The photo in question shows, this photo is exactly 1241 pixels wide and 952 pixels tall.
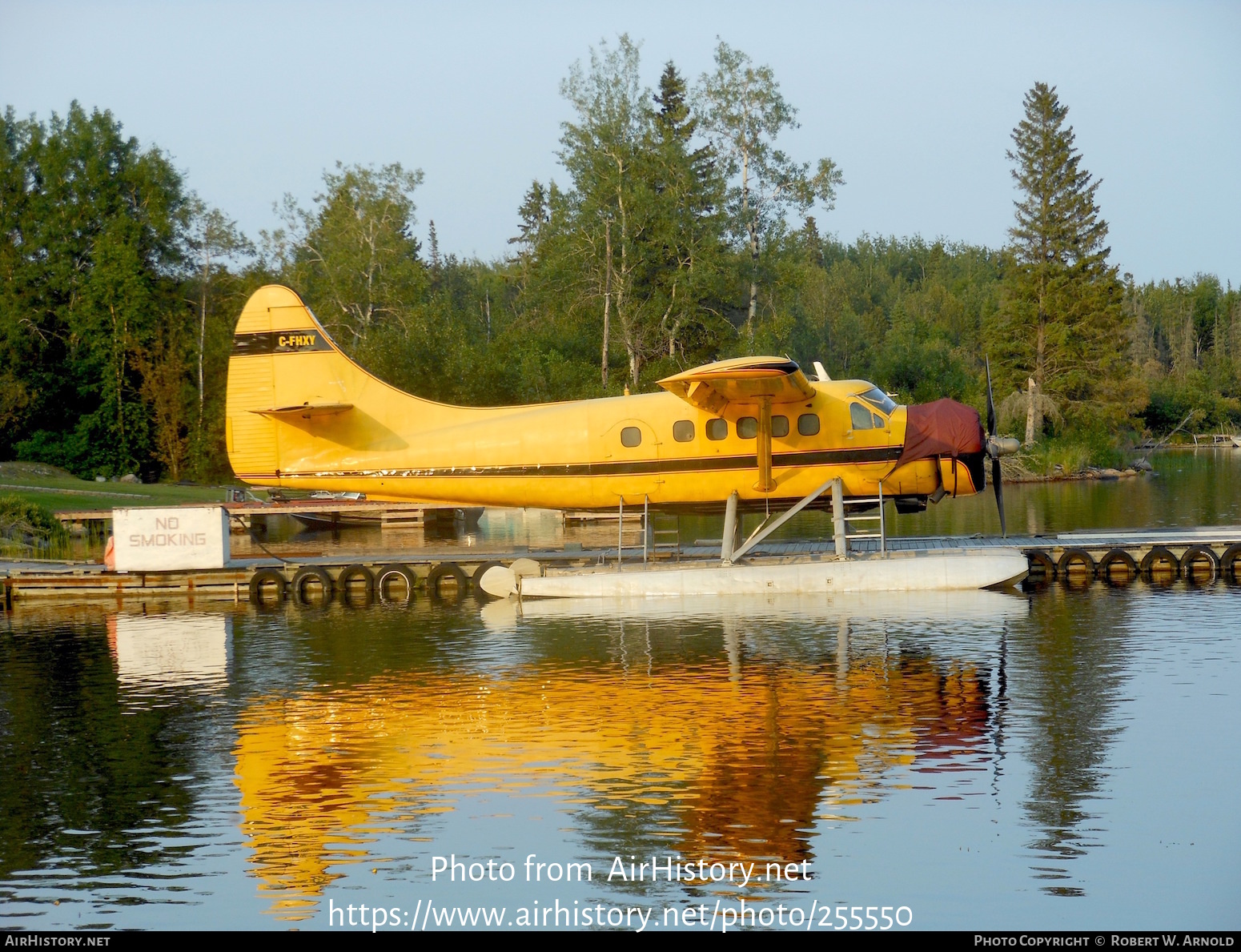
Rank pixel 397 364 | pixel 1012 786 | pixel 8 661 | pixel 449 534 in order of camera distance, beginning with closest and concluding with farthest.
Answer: pixel 1012 786
pixel 8 661
pixel 449 534
pixel 397 364

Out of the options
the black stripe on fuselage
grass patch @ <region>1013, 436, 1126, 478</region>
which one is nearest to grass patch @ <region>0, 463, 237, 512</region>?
the black stripe on fuselage

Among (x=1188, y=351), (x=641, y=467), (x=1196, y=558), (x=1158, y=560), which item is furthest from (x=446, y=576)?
(x=1188, y=351)

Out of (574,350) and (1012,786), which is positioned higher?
(574,350)

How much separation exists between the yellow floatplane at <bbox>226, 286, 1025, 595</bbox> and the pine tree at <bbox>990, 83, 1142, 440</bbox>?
138 feet

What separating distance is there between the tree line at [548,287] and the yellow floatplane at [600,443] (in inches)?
1008

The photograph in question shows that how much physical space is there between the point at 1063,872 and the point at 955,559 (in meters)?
10.9

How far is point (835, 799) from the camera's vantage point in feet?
30.4

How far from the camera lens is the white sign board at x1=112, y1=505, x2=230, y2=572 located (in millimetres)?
21719

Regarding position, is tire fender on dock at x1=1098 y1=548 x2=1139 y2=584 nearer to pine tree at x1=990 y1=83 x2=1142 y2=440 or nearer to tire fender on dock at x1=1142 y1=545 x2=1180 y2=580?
tire fender on dock at x1=1142 y1=545 x2=1180 y2=580

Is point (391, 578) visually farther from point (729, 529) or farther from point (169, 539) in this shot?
point (729, 529)
